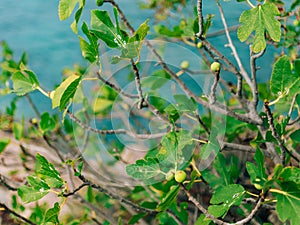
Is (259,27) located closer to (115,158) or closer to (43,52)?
(115,158)

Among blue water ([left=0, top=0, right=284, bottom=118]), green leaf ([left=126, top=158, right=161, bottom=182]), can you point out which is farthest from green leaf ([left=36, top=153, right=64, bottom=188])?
blue water ([left=0, top=0, right=284, bottom=118])

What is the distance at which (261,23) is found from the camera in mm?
595

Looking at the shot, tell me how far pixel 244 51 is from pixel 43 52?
2.35 ft

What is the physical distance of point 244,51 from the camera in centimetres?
127

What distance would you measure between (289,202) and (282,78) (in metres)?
0.18

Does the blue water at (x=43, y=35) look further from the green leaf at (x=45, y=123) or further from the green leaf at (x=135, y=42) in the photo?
the green leaf at (x=135, y=42)

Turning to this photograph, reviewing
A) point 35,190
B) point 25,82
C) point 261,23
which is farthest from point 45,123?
point 261,23

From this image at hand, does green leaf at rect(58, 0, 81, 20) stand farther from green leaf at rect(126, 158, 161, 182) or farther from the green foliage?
green leaf at rect(126, 158, 161, 182)

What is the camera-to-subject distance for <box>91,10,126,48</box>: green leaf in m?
0.58

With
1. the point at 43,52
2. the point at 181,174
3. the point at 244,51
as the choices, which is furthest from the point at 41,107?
the point at 181,174

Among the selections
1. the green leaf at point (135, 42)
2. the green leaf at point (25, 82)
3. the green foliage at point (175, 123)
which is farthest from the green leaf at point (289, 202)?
the green leaf at point (25, 82)

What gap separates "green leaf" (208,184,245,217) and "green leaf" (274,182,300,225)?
0.05m

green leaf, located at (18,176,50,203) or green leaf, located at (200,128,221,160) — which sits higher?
green leaf, located at (18,176,50,203)

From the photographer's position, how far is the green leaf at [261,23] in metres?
0.59
